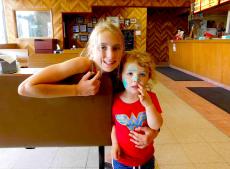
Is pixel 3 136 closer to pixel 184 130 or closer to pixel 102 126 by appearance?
pixel 102 126

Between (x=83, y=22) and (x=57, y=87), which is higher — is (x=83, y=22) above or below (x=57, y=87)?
above

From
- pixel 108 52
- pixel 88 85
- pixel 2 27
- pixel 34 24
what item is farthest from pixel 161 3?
pixel 88 85

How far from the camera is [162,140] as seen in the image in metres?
2.29

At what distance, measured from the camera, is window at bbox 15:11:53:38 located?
7.41m

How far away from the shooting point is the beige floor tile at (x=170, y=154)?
190 cm

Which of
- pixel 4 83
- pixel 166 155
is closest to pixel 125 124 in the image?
pixel 4 83

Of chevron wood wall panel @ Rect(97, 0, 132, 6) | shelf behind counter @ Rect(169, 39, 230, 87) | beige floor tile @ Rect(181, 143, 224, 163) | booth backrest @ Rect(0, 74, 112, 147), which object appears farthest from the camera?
chevron wood wall panel @ Rect(97, 0, 132, 6)

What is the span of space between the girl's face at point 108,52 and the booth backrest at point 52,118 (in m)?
0.08

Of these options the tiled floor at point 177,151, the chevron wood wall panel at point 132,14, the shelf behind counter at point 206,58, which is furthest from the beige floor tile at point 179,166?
the chevron wood wall panel at point 132,14

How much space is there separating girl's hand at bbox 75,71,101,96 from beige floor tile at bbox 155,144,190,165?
3.73ft

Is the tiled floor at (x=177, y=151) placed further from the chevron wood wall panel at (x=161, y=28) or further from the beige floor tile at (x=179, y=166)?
the chevron wood wall panel at (x=161, y=28)

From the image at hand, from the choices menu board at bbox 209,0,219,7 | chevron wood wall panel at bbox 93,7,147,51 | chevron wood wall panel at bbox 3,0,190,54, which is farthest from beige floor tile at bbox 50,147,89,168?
chevron wood wall panel at bbox 93,7,147,51

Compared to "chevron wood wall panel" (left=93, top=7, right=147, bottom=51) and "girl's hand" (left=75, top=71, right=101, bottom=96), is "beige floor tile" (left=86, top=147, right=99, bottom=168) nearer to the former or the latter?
"girl's hand" (left=75, top=71, right=101, bottom=96)

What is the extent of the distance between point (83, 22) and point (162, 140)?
7.35 meters
